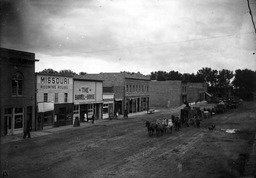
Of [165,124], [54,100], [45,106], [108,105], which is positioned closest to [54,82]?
[54,100]

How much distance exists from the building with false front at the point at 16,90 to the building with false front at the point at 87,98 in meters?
7.41

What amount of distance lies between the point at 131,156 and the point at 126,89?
31.3 m

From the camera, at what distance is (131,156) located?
14.7 meters

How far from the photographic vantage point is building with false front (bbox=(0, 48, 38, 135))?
22.5m

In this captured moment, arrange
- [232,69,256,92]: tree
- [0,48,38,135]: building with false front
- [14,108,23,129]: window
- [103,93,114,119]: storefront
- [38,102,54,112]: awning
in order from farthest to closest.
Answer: [232,69,256,92]: tree
[103,93,114,119]: storefront
[38,102,54,112]: awning
[14,108,23,129]: window
[0,48,38,135]: building with false front

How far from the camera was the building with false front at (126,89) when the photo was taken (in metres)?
44.6

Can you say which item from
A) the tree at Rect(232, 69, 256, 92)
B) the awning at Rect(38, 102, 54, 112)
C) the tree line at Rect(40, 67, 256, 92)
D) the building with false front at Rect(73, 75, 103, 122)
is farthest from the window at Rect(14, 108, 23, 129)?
the tree at Rect(232, 69, 256, 92)

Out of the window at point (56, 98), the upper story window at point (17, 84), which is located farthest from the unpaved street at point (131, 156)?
the window at point (56, 98)

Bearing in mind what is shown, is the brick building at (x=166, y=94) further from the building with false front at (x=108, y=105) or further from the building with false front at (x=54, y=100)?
the building with false front at (x=54, y=100)

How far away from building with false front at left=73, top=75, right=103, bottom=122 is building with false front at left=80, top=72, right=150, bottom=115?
5776 mm

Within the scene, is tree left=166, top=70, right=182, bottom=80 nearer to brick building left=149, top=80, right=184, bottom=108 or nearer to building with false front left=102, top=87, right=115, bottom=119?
brick building left=149, top=80, right=184, bottom=108

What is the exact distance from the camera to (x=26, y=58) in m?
24.7

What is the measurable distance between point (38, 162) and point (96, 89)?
909 inches

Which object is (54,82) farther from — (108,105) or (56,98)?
(108,105)
